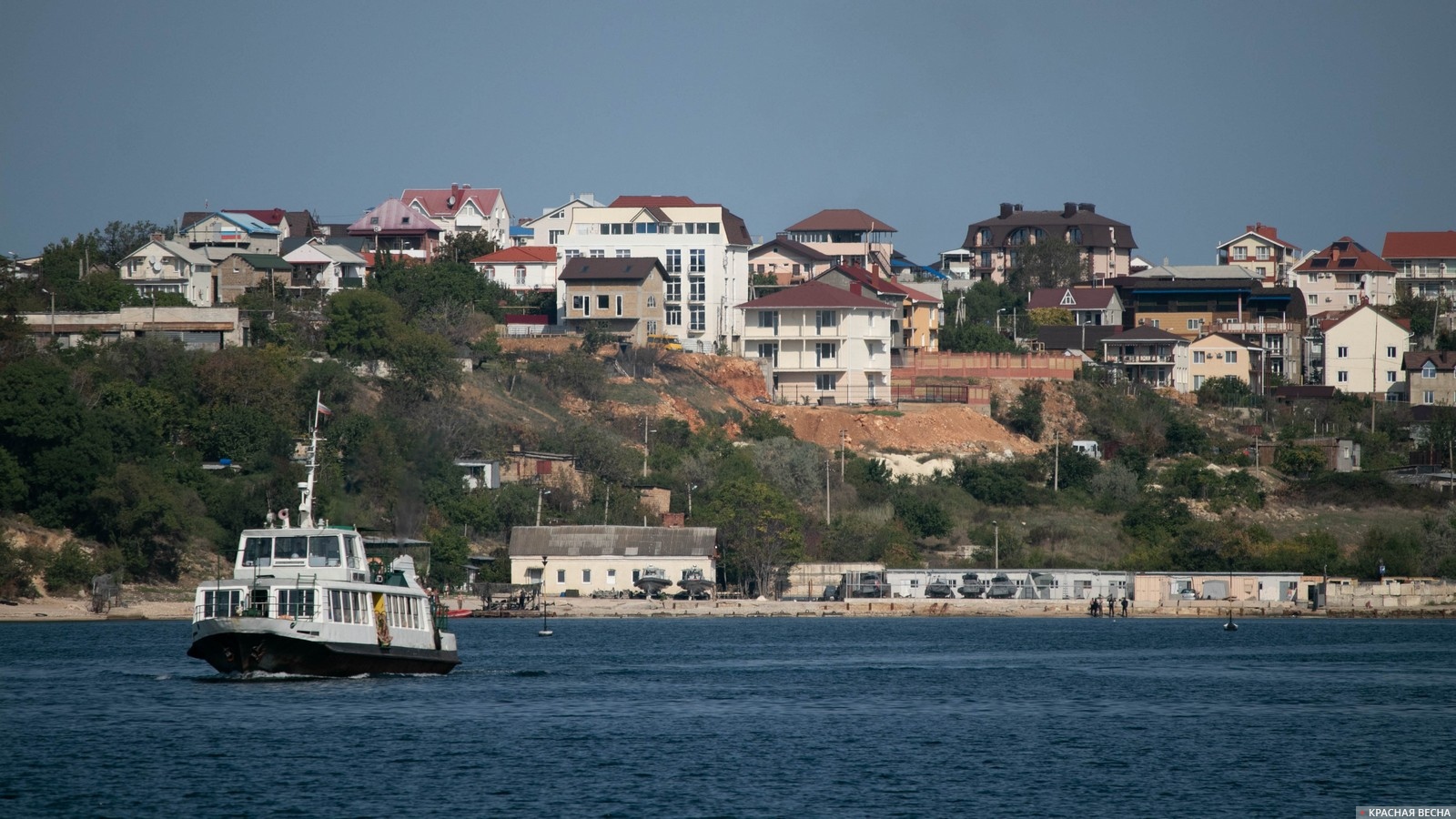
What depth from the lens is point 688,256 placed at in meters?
117

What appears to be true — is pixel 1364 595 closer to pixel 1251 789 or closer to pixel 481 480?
pixel 481 480

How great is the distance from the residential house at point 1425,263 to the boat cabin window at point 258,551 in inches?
4791

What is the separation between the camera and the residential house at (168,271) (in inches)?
4449

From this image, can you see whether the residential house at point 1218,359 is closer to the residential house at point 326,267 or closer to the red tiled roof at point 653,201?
the red tiled roof at point 653,201

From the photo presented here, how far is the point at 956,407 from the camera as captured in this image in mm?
108875

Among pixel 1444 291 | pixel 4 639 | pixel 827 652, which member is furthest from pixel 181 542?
pixel 1444 291

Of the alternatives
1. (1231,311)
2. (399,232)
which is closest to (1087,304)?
(1231,311)

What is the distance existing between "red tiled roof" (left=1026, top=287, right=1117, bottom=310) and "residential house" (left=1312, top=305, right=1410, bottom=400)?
56.6 feet

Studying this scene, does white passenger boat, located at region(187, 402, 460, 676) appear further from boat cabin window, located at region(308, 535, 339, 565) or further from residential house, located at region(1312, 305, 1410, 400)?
residential house, located at region(1312, 305, 1410, 400)

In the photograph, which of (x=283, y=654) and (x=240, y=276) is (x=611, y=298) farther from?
(x=283, y=654)

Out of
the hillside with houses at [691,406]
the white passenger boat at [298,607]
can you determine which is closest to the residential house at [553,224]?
the hillside with houses at [691,406]

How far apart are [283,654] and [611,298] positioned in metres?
65.9

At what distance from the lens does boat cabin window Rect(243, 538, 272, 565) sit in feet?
154

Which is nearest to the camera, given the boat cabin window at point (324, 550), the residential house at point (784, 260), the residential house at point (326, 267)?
the boat cabin window at point (324, 550)
